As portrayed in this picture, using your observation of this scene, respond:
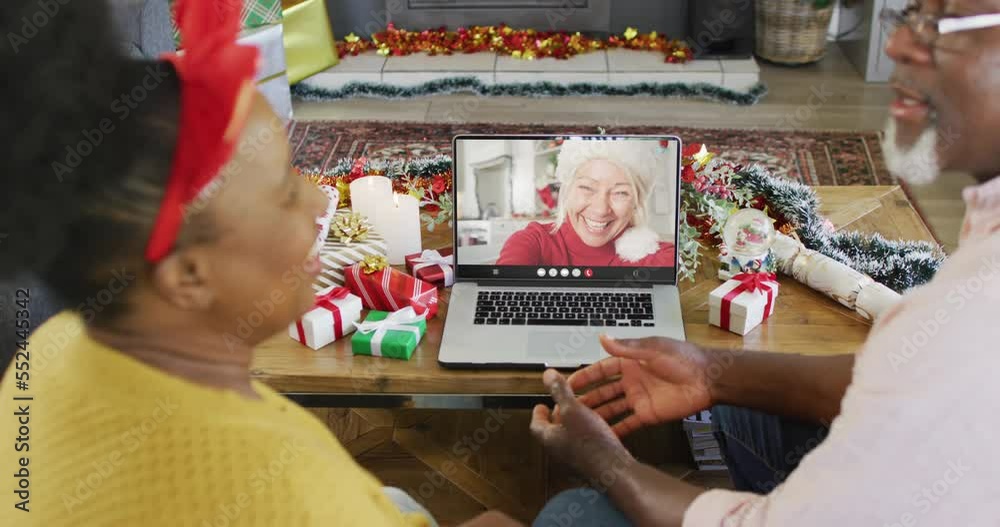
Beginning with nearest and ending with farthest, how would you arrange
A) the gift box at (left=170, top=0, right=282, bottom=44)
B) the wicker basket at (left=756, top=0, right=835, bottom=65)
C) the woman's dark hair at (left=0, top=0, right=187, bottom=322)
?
1. the woman's dark hair at (left=0, top=0, right=187, bottom=322)
2. the gift box at (left=170, top=0, right=282, bottom=44)
3. the wicker basket at (left=756, top=0, right=835, bottom=65)

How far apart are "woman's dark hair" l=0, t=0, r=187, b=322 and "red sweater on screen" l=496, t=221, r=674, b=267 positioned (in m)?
1.05

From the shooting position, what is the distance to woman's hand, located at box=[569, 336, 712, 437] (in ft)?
4.90

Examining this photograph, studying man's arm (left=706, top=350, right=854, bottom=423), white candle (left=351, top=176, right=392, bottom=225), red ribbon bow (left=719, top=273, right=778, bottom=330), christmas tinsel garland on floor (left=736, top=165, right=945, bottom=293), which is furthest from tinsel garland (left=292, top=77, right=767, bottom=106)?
man's arm (left=706, top=350, right=854, bottom=423)

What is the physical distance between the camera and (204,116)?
760 mm

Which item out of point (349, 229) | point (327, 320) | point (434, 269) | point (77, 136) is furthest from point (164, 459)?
point (349, 229)

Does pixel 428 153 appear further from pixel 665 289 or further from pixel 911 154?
pixel 911 154

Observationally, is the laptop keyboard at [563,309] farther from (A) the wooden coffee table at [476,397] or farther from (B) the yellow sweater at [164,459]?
(B) the yellow sweater at [164,459]

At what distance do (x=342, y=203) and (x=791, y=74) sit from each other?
2.97 metres

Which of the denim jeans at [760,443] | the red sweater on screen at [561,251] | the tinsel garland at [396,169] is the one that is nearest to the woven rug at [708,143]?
the tinsel garland at [396,169]

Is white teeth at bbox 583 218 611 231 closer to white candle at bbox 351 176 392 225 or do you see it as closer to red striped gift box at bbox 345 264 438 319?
red striped gift box at bbox 345 264 438 319

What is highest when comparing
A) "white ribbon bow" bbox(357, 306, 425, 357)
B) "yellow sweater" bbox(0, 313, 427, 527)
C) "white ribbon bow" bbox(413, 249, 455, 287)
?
"yellow sweater" bbox(0, 313, 427, 527)

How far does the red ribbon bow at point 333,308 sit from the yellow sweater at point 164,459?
2.30 feet

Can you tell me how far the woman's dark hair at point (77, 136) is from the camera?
73 cm

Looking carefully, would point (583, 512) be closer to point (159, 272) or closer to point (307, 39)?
point (159, 272)
